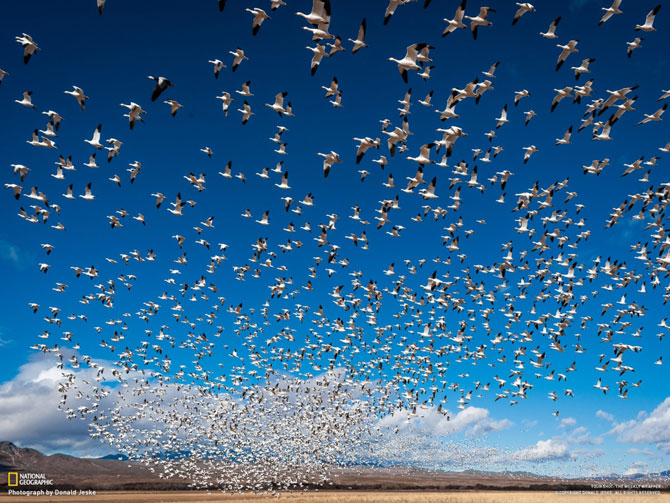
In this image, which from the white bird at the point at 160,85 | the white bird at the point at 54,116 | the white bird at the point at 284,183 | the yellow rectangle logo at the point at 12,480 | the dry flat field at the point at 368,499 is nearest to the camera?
the white bird at the point at 160,85

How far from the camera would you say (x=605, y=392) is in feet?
171

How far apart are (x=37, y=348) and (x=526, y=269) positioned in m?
49.9

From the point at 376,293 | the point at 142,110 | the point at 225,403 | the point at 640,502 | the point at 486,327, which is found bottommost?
the point at 640,502

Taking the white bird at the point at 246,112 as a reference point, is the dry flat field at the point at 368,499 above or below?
below

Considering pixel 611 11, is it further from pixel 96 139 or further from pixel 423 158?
pixel 96 139

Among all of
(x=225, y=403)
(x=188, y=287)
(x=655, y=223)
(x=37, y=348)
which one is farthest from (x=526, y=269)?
(x=37, y=348)

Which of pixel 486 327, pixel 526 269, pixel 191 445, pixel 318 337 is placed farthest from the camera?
pixel 191 445

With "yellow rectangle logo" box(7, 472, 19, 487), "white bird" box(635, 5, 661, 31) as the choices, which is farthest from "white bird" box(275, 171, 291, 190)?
"yellow rectangle logo" box(7, 472, 19, 487)

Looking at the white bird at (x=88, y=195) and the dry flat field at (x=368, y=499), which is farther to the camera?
the dry flat field at (x=368, y=499)

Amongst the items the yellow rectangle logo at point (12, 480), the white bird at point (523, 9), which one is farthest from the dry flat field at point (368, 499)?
the yellow rectangle logo at point (12, 480)

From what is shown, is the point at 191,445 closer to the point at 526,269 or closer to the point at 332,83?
the point at 526,269

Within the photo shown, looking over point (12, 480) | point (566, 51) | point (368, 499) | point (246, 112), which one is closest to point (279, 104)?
point (246, 112)

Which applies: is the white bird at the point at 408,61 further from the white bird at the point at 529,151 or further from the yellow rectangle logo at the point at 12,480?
the yellow rectangle logo at the point at 12,480

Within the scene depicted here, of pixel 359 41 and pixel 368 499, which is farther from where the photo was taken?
pixel 368 499
